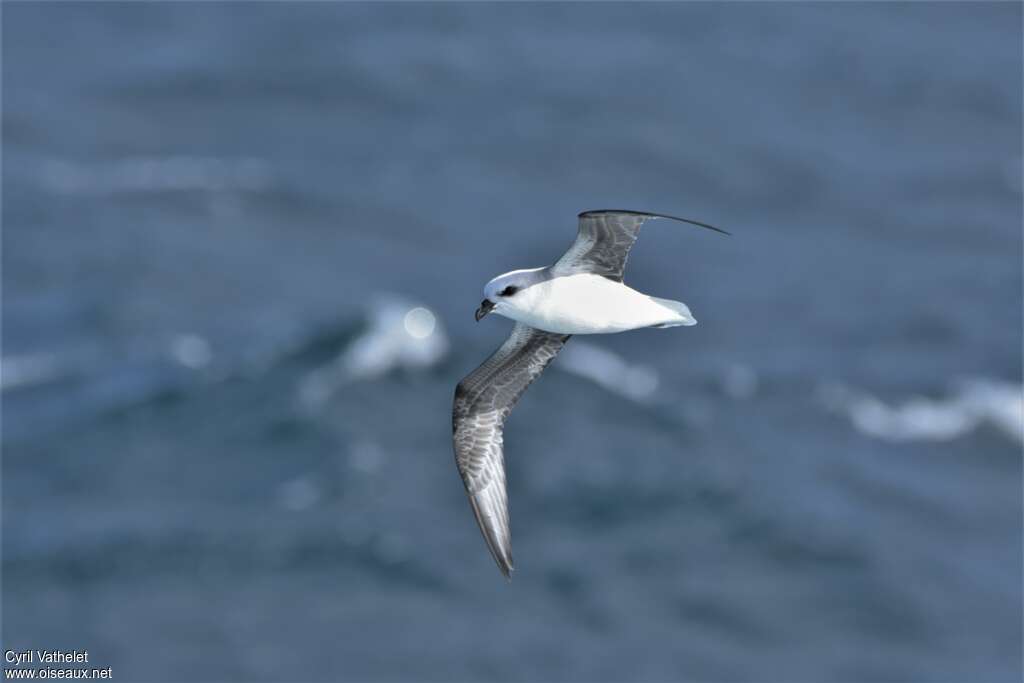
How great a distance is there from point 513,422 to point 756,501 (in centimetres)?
852

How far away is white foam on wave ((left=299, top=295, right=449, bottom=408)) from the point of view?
57031mm

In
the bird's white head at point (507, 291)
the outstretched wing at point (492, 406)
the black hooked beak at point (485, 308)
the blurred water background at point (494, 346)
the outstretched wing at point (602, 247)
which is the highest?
the outstretched wing at point (602, 247)

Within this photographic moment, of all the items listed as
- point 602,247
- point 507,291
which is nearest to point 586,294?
point 602,247

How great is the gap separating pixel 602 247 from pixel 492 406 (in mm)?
3279

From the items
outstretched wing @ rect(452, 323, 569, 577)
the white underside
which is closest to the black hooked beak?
the white underside

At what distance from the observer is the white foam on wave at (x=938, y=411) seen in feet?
190

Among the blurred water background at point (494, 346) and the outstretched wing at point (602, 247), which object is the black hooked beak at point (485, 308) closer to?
the outstretched wing at point (602, 247)

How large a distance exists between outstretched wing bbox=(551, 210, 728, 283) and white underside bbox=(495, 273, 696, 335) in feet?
0.58

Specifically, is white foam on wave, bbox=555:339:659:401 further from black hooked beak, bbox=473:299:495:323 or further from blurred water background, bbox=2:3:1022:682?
black hooked beak, bbox=473:299:495:323

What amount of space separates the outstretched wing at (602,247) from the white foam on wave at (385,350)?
121 ft

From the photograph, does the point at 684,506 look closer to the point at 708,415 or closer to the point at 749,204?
the point at 708,415

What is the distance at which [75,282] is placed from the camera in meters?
63.2

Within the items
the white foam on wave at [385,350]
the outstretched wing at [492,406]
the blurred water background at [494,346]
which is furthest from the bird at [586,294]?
the white foam on wave at [385,350]

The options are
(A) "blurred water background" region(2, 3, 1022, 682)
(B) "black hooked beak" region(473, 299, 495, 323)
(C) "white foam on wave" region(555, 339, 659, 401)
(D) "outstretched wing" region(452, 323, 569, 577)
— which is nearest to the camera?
(B) "black hooked beak" region(473, 299, 495, 323)
